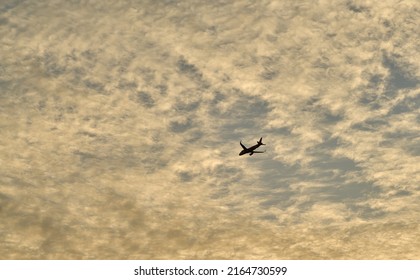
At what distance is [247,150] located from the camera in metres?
89.8
